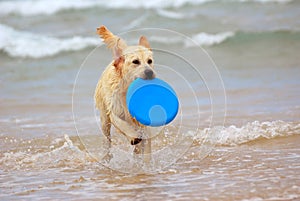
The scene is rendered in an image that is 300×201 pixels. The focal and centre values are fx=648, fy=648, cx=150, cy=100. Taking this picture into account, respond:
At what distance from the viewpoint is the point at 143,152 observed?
5.94m

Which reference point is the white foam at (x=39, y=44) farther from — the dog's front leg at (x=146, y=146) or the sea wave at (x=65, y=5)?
the dog's front leg at (x=146, y=146)

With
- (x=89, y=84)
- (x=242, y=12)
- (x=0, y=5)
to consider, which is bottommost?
(x=89, y=84)

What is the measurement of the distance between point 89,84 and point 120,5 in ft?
32.2

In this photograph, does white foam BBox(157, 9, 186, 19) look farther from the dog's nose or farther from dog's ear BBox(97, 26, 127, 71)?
the dog's nose

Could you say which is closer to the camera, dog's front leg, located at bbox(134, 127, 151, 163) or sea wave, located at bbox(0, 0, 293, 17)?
dog's front leg, located at bbox(134, 127, 151, 163)

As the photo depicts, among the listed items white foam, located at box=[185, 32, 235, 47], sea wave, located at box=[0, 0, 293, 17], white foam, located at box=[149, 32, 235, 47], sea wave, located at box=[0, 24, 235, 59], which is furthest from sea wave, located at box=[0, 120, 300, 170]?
sea wave, located at box=[0, 0, 293, 17]

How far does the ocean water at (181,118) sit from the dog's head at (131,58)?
120 millimetres

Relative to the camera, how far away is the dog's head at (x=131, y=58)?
5270mm

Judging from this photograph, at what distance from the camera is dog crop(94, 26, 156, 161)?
5324mm

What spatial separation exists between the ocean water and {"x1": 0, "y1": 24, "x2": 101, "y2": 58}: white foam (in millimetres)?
34

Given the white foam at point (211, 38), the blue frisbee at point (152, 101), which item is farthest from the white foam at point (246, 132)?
the white foam at point (211, 38)

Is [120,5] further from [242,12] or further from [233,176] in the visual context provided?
[233,176]

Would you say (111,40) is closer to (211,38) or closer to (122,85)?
(122,85)

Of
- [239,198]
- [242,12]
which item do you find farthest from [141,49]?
[242,12]
